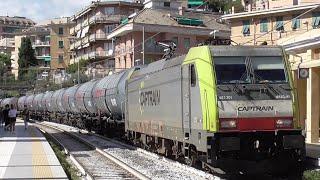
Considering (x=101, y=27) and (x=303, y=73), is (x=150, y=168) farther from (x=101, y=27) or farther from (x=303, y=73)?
(x=101, y=27)

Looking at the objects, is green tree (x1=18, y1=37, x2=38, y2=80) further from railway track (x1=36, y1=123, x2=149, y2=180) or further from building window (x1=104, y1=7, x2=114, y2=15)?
railway track (x1=36, y1=123, x2=149, y2=180)

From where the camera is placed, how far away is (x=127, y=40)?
6950cm

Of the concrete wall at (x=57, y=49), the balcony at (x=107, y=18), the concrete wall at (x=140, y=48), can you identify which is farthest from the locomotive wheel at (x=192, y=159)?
the concrete wall at (x=57, y=49)

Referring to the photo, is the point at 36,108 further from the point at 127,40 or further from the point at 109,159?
the point at 109,159

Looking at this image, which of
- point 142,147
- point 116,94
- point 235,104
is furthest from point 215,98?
point 116,94

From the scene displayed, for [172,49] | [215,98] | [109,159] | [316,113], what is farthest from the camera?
[316,113]

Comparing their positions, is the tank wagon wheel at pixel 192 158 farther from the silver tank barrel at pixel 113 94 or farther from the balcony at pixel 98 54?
the balcony at pixel 98 54

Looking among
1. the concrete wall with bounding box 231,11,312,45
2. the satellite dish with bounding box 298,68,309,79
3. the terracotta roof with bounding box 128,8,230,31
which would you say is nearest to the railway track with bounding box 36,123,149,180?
the satellite dish with bounding box 298,68,309,79

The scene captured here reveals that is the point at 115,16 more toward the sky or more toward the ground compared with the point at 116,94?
more toward the sky

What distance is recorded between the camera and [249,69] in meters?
13.0

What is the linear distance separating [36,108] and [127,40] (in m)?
14.2

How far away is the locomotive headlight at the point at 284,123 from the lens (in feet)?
41.1

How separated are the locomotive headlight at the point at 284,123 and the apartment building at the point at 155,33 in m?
51.3

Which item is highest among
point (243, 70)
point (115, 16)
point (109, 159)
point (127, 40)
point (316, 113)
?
point (115, 16)
